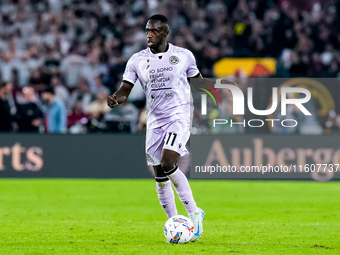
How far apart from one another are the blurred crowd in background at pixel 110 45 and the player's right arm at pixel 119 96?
9311mm

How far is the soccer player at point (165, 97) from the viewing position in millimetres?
8078

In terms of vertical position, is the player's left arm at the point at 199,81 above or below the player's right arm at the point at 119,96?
above

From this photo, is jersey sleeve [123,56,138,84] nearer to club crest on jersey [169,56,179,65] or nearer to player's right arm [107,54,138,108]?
player's right arm [107,54,138,108]

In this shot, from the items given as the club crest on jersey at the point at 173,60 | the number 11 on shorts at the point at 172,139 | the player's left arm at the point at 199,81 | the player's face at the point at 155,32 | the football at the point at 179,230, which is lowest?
the football at the point at 179,230

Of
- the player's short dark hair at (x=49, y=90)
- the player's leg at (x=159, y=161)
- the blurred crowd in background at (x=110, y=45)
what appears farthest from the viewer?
the player's short dark hair at (x=49, y=90)

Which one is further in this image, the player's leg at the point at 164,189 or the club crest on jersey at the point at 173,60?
the player's leg at the point at 164,189

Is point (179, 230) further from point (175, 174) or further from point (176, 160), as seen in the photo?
point (176, 160)

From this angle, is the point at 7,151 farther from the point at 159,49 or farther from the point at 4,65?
the point at 159,49

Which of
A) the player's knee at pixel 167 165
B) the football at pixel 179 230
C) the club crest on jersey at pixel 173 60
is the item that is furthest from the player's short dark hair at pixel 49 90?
the football at pixel 179 230

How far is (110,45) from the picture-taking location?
20.7 m

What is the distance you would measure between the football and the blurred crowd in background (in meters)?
9.56

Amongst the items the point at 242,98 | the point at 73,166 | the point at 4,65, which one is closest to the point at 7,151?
the point at 73,166

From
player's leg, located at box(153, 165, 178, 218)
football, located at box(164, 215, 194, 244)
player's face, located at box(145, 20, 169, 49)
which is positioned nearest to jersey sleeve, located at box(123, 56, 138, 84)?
player's face, located at box(145, 20, 169, 49)

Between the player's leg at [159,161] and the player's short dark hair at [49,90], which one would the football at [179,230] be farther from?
the player's short dark hair at [49,90]
